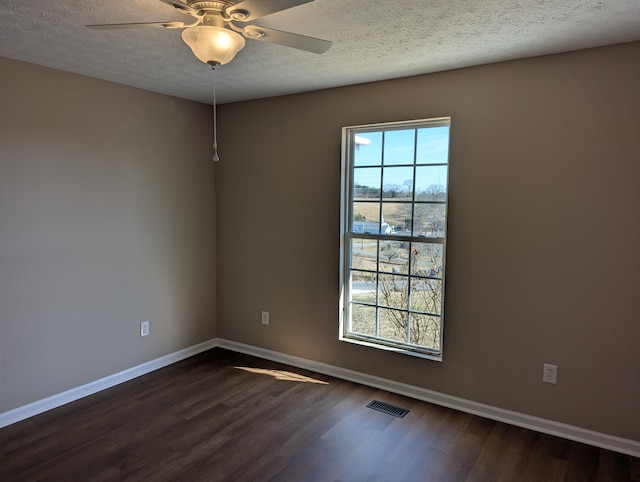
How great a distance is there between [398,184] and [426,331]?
114 centimetres

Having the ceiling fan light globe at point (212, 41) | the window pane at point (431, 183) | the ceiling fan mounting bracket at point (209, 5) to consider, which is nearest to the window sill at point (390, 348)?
the window pane at point (431, 183)

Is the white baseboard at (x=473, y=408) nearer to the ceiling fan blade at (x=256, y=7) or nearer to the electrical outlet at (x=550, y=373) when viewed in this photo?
the electrical outlet at (x=550, y=373)

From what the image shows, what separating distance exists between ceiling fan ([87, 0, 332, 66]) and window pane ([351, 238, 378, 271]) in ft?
6.19

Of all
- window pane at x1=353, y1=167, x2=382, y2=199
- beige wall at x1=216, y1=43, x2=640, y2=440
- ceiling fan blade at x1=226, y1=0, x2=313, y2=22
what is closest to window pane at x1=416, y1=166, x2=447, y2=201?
beige wall at x1=216, y1=43, x2=640, y2=440

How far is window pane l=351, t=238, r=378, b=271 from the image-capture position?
3471mm

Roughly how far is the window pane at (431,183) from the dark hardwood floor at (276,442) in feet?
5.01

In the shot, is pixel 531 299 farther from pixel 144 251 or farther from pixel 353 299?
pixel 144 251

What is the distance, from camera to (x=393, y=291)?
3391mm

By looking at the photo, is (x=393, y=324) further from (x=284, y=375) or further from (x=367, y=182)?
(x=367, y=182)

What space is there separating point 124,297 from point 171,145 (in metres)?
1.37

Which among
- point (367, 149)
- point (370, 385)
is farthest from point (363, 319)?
point (367, 149)

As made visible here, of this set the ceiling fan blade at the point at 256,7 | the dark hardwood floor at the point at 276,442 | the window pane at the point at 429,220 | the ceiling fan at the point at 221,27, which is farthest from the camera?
the window pane at the point at 429,220

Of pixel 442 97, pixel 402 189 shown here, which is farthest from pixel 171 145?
pixel 442 97

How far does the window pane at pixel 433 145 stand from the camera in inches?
122
